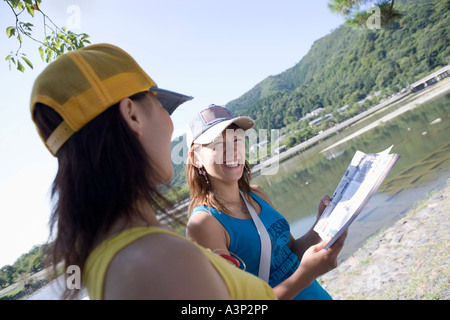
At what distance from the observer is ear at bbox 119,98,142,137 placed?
2.82 ft

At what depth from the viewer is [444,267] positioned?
336cm

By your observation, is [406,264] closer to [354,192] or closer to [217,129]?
[354,192]

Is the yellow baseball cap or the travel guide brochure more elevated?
the yellow baseball cap

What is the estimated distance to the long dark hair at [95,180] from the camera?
820 millimetres

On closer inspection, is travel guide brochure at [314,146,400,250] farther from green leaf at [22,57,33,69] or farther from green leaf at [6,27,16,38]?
green leaf at [6,27,16,38]

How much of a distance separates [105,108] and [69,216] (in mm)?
291

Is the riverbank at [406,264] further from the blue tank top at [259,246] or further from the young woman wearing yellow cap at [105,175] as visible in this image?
the young woman wearing yellow cap at [105,175]

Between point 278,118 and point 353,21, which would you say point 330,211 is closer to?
point 353,21

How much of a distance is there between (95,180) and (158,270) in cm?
31

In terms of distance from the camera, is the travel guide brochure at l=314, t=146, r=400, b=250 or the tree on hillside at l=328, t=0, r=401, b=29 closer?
the travel guide brochure at l=314, t=146, r=400, b=250

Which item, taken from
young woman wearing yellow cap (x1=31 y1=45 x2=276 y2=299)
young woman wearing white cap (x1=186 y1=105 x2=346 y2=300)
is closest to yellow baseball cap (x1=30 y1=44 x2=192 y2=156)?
young woman wearing yellow cap (x1=31 y1=45 x2=276 y2=299)

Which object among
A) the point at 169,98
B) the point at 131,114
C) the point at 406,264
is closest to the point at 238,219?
the point at 169,98

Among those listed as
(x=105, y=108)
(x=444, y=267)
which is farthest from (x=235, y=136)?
(x=444, y=267)

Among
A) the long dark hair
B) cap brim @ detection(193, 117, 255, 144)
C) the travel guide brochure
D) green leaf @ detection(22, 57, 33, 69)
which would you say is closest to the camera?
the long dark hair
